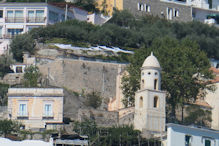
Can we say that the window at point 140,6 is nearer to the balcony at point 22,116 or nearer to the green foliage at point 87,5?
the green foliage at point 87,5

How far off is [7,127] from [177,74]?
57.8 feet

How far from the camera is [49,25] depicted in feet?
301

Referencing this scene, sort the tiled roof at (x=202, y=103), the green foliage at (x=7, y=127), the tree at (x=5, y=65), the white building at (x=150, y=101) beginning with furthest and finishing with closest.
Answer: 1. the tree at (x=5, y=65)
2. the tiled roof at (x=202, y=103)
3. the white building at (x=150, y=101)
4. the green foliage at (x=7, y=127)

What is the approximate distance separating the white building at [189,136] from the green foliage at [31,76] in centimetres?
1854

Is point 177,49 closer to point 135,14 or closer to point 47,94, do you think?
point 47,94

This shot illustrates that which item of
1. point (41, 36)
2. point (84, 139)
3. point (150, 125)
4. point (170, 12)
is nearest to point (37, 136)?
point (84, 139)

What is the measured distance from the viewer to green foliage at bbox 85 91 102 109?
7594 centimetres

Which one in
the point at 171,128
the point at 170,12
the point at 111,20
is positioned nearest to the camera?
the point at 171,128

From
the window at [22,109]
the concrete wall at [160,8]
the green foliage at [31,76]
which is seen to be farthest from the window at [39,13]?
the window at [22,109]

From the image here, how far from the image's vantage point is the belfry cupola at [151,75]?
223 feet

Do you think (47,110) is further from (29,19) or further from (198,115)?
(29,19)

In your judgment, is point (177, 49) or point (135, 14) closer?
point (177, 49)

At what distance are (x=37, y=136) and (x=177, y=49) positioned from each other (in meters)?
19.2

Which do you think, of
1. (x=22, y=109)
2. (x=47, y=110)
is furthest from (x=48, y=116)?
(x=22, y=109)
